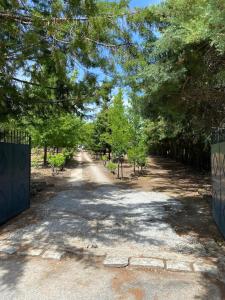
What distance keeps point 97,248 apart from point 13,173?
3675 millimetres

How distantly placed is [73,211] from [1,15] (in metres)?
6.08

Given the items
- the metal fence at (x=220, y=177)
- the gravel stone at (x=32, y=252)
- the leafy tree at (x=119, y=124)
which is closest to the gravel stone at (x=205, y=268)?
the metal fence at (x=220, y=177)

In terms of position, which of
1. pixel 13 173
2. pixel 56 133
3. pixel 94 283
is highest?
pixel 56 133

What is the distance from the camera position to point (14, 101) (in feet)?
31.0

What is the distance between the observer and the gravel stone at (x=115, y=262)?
5602mm

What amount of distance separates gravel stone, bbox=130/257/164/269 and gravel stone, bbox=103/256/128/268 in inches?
4.7

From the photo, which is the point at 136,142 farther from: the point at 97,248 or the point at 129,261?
the point at 129,261

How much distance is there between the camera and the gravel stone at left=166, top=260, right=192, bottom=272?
213 inches

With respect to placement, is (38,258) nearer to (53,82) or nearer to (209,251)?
(209,251)

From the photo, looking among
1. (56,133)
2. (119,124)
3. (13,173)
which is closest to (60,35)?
(13,173)

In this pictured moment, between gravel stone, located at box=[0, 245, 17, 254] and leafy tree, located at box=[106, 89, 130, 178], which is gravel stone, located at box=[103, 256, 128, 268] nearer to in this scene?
gravel stone, located at box=[0, 245, 17, 254]

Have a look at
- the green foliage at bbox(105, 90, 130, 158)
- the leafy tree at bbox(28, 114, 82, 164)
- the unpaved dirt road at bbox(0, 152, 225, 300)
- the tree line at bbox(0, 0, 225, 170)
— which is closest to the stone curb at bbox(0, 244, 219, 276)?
the unpaved dirt road at bbox(0, 152, 225, 300)

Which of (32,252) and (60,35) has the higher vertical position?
(60,35)

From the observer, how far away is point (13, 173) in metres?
9.15
